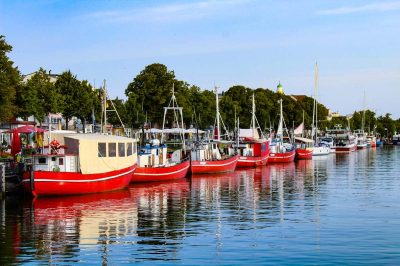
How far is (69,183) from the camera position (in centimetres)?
5256

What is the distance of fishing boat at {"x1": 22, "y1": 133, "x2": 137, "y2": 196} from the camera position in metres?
51.2

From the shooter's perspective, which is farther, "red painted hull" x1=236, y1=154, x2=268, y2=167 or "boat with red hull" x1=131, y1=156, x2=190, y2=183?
"red painted hull" x1=236, y1=154, x2=268, y2=167

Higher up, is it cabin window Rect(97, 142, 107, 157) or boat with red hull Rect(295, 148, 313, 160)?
cabin window Rect(97, 142, 107, 157)

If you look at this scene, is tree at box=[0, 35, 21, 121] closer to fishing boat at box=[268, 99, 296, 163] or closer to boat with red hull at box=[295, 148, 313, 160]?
fishing boat at box=[268, 99, 296, 163]

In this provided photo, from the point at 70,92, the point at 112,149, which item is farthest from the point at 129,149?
the point at 70,92

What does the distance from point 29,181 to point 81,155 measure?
15.7 ft

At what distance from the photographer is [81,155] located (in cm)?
5359

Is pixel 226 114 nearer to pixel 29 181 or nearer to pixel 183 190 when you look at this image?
pixel 183 190

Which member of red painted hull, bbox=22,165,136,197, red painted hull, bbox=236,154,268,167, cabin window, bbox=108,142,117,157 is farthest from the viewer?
red painted hull, bbox=236,154,268,167

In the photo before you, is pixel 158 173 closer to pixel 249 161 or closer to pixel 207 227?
pixel 207 227

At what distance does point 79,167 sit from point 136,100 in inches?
2988

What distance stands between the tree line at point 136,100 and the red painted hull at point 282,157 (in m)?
17.3

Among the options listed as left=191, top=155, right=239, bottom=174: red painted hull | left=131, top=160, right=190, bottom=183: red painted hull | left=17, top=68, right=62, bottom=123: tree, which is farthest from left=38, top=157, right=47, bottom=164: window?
left=17, top=68, right=62, bottom=123: tree

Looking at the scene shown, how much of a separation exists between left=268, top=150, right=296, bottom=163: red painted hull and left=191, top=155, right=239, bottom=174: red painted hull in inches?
989
